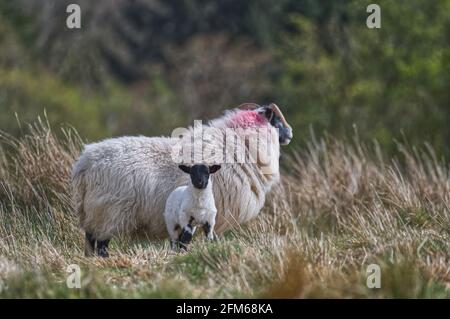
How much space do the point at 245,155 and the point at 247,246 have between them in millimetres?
1987

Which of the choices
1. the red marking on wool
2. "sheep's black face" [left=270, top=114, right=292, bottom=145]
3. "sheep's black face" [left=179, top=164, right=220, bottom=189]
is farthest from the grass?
the red marking on wool

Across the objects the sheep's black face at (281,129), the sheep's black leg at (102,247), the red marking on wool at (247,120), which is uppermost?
the red marking on wool at (247,120)

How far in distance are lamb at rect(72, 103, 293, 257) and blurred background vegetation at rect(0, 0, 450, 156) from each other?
1409 cm

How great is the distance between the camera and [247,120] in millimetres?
10891

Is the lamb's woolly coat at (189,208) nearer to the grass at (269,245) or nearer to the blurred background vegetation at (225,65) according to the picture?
the grass at (269,245)

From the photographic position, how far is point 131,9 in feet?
134

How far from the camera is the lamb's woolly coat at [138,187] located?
1010cm

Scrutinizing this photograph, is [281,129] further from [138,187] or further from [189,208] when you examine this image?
[189,208]

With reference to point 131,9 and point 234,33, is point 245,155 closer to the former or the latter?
point 234,33

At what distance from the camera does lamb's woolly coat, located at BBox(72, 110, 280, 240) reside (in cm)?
1010

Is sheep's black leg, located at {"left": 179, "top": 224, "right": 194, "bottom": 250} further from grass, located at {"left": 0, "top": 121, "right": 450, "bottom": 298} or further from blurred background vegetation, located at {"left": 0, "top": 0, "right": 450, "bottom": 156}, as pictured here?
blurred background vegetation, located at {"left": 0, "top": 0, "right": 450, "bottom": 156}

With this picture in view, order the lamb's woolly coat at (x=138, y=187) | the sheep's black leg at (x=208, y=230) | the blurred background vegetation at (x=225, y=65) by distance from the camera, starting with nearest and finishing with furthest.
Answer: the sheep's black leg at (x=208, y=230), the lamb's woolly coat at (x=138, y=187), the blurred background vegetation at (x=225, y=65)

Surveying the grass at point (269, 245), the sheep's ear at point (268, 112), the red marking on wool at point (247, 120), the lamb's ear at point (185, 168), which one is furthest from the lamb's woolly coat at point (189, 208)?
the sheep's ear at point (268, 112)

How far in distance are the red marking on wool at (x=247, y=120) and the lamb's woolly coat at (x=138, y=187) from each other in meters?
0.27
